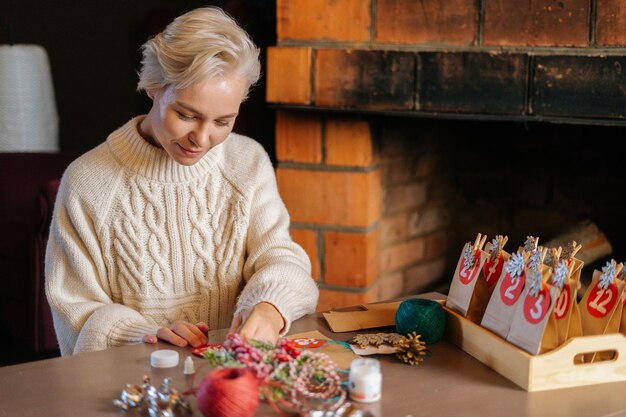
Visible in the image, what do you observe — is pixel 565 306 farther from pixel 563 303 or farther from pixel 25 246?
pixel 25 246

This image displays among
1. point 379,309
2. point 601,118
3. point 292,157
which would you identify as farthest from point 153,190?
point 601,118

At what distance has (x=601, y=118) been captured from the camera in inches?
74.3

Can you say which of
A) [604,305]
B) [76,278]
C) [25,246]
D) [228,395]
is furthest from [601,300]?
[25,246]

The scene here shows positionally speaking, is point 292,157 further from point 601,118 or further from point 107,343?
point 107,343

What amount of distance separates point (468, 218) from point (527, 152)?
0.30m

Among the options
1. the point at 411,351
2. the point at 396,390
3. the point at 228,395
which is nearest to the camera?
the point at 228,395

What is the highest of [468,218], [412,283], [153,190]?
[153,190]

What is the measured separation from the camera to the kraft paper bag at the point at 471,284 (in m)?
1.27

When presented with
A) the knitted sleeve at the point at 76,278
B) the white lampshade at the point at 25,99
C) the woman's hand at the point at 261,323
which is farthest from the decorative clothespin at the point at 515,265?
the white lampshade at the point at 25,99

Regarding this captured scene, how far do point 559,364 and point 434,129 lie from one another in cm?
153

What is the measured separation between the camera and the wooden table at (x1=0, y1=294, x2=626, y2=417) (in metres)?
1.04

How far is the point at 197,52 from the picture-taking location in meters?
1.37

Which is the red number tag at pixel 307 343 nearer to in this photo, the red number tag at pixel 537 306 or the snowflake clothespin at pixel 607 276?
the red number tag at pixel 537 306

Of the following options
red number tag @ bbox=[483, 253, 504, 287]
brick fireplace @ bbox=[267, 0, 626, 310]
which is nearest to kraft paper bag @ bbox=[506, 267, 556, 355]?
red number tag @ bbox=[483, 253, 504, 287]
